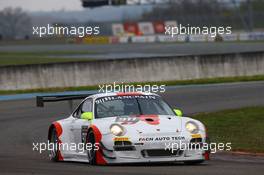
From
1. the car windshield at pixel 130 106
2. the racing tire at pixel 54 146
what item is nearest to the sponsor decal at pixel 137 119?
the car windshield at pixel 130 106

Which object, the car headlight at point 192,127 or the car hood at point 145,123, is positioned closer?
the car hood at point 145,123

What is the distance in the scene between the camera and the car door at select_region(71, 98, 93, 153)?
1358 centimetres

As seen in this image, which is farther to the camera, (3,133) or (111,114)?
(3,133)

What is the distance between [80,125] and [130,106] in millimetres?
859

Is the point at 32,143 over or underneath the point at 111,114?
underneath

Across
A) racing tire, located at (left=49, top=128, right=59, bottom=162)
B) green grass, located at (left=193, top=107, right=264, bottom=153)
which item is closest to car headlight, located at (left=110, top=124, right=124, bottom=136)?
racing tire, located at (left=49, top=128, right=59, bottom=162)

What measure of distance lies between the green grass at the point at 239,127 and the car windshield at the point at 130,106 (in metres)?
2.20

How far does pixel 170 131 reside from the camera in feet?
41.5

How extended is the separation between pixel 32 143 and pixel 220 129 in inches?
158

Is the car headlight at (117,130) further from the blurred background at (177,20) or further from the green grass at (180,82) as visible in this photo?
the blurred background at (177,20)

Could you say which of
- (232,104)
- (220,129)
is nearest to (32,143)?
(220,129)

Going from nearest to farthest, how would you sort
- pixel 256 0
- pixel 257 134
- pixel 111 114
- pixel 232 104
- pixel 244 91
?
pixel 111 114 < pixel 257 134 < pixel 232 104 < pixel 244 91 < pixel 256 0

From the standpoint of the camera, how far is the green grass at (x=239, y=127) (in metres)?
16.2

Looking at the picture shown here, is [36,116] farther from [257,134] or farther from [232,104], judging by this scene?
[257,134]
